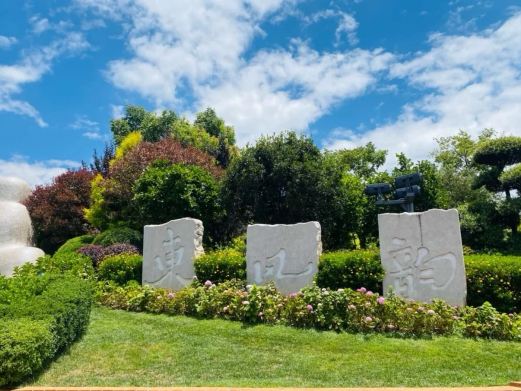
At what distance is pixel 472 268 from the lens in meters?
8.16

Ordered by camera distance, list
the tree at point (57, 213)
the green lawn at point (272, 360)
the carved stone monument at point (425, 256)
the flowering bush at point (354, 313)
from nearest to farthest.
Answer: the green lawn at point (272, 360) → the flowering bush at point (354, 313) → the carved stone monument at point (425, 256) → the tree at point (57, 213)

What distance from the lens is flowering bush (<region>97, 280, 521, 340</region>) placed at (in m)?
6.68

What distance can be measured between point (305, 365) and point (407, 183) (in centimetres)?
712

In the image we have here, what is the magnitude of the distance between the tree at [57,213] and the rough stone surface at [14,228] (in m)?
0.48

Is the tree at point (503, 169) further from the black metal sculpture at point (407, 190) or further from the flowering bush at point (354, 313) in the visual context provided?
the flowering bush at point (354, 313)

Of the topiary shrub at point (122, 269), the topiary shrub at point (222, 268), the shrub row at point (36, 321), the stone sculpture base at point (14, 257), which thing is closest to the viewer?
the shrub row at point (36, 321)

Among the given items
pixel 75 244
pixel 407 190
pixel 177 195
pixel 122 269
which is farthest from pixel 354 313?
pixel 75 244

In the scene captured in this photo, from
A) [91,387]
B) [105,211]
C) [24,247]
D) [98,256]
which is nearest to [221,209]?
[98,256]

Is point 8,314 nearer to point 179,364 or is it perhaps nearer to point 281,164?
point 179,364

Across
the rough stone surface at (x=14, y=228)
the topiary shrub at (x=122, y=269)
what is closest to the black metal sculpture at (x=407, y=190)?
the topiary shrub at (x=122, y=269)

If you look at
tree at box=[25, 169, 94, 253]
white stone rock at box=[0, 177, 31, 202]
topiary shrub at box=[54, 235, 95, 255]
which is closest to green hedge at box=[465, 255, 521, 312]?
topiary shrub at box=[54, 235, 95, 255]

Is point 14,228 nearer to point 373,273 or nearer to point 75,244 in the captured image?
point 75,244

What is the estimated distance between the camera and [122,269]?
11609 mm

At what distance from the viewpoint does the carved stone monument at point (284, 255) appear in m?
9.30
